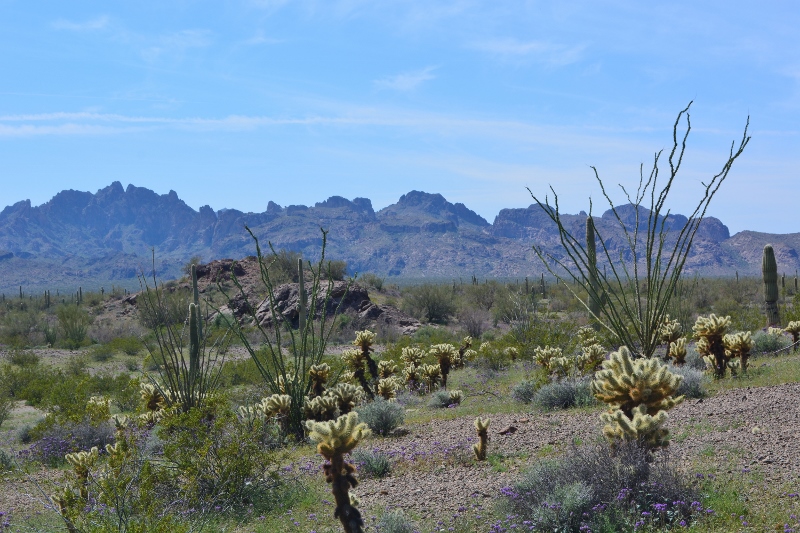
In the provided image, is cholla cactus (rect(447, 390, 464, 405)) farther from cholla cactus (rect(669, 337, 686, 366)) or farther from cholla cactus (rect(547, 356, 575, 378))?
cholla cactus (rect(669, 337, 686, 366))

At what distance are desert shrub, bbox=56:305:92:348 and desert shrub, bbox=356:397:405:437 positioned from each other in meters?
27.9

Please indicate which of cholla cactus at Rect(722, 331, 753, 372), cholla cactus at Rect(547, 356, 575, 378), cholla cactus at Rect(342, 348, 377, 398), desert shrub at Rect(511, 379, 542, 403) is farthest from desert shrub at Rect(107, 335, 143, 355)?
cholla cactus at Rect(722, 331, 753, 372)

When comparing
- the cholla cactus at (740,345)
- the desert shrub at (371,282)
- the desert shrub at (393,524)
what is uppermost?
the desert shrub at (371,282)

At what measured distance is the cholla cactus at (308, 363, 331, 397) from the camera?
10552 mm

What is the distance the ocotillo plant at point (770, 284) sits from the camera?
19.8 meters

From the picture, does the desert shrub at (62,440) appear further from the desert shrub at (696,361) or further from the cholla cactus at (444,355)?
the desert shrub at (696,361)

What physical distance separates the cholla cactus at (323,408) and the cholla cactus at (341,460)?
5202mm

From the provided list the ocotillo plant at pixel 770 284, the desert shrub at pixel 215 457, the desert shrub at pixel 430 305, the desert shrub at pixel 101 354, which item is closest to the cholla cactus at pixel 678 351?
the desert shrub at pixel 215 457

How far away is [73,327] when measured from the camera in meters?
35.8

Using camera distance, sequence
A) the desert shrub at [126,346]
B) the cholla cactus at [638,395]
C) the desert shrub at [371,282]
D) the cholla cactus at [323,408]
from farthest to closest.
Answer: the desert shrub at [371,282] < the desert shrub at [126,346] < the cholla cactus at [323,408] < the cholla cactus at [638,395]

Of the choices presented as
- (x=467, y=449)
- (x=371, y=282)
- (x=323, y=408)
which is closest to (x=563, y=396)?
(x=467, y=449)

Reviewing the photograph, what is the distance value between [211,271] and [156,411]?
34578 mm

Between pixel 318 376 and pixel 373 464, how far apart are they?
9.79ft

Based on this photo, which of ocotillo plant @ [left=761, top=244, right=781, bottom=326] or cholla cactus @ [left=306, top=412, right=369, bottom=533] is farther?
ocotillo plant @ [left=761, top=244, right=781, bottom=326]
